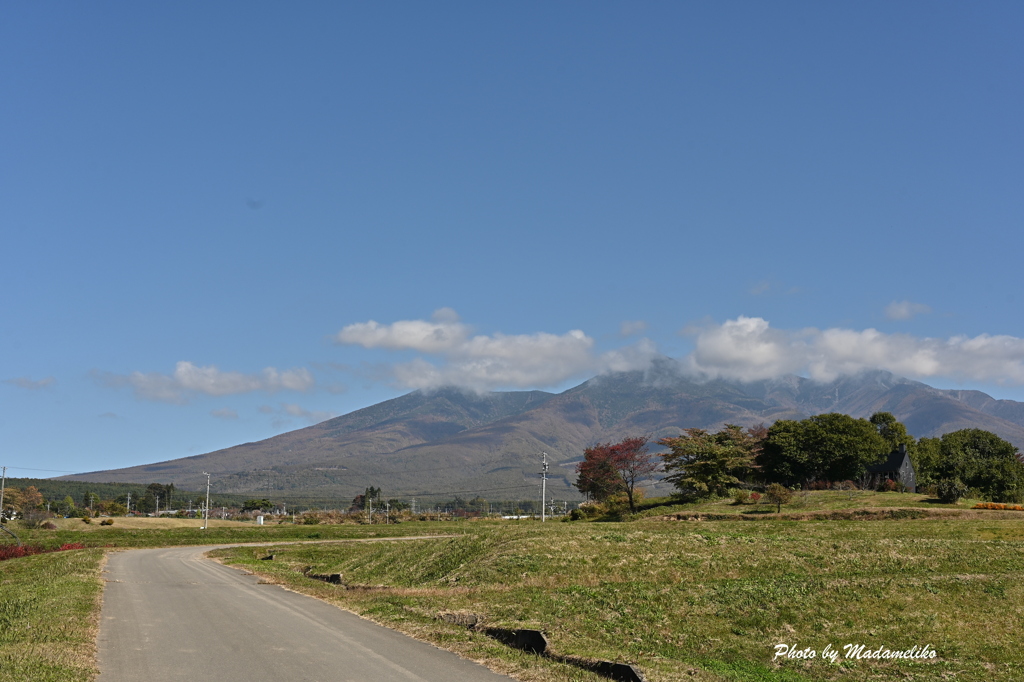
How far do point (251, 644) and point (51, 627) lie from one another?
619cm

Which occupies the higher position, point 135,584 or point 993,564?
point 993,564

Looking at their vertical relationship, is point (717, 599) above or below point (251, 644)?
above

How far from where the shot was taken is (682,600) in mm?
21812

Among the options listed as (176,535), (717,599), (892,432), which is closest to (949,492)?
(717,599)

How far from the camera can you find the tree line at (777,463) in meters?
70.0

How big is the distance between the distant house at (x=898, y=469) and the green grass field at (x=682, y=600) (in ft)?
220

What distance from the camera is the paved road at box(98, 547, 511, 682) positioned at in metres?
16.3

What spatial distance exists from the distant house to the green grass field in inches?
2637

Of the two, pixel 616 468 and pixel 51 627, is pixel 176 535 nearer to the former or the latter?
pixel 616 468

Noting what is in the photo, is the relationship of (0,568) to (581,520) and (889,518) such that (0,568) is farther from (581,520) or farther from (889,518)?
(889,518)

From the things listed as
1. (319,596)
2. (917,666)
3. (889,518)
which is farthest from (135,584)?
(889,518)

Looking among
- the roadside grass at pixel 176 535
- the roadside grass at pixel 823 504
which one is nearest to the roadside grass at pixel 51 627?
the roadside grass at pixel 176 535

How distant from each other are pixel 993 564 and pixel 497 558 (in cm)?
Result: 1740

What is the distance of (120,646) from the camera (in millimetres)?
19484
